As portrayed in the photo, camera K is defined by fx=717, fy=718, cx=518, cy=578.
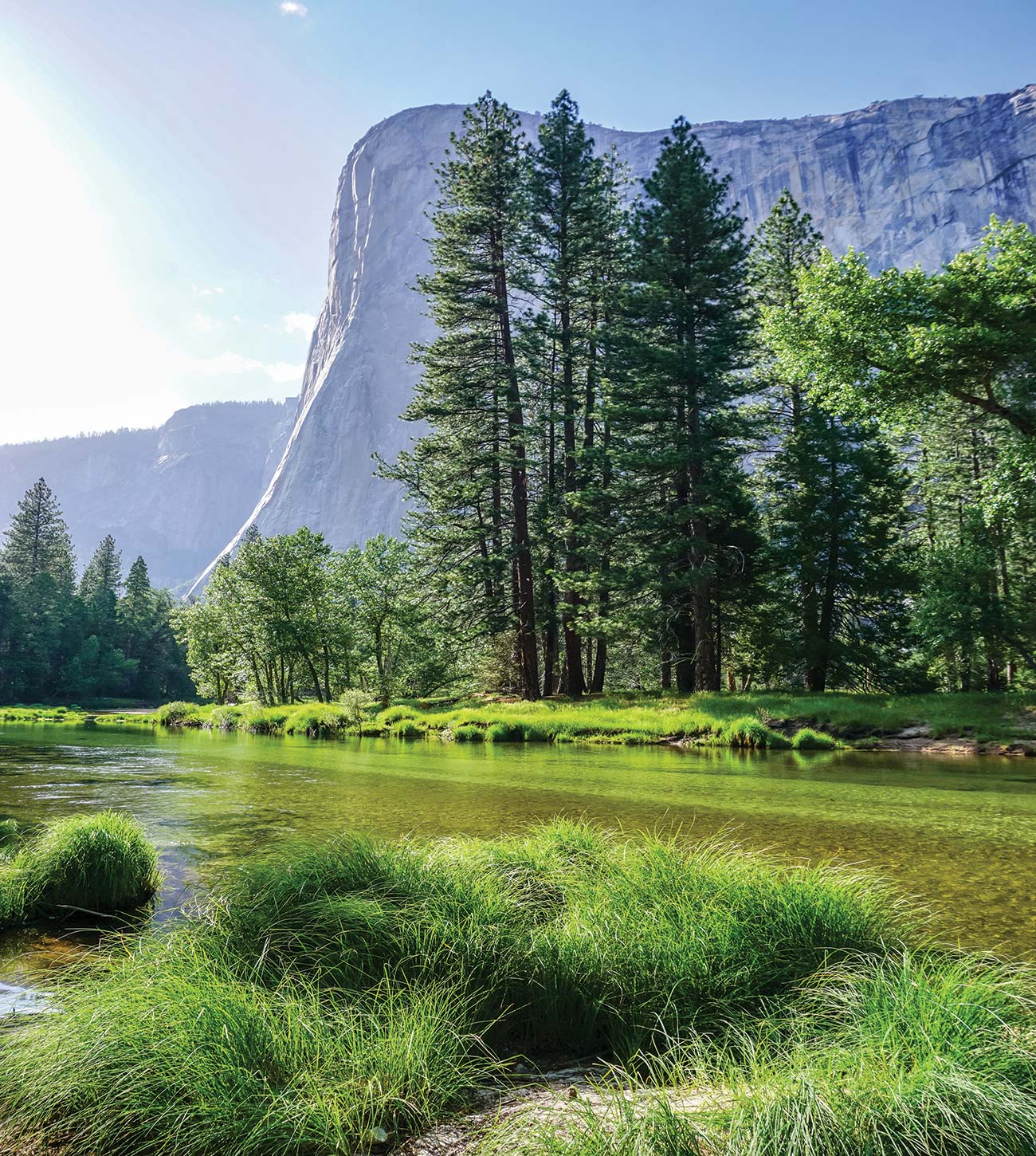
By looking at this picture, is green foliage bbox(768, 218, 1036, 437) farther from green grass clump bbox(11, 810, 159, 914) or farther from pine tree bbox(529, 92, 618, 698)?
green grass clump bbox(11, 810, 159, 914)

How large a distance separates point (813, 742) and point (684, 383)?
13.1 meters

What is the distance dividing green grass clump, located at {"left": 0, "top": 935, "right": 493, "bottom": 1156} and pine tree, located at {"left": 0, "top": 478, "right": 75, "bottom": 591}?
92.0m

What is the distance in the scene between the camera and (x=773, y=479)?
28.8 meters

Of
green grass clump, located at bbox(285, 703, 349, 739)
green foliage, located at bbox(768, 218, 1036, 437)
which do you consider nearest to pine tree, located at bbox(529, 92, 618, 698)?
green grass clump, located at bbox(285, 703, 349, 739)

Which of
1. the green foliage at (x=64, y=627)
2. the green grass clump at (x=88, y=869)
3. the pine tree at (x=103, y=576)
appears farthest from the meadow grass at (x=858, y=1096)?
the pine tree at (x=103, y=576)

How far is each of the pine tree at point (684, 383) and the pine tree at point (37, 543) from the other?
77911mm

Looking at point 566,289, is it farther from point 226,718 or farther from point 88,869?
point 88,869

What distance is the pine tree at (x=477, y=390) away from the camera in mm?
29609

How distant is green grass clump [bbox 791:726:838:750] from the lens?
19.3 meters

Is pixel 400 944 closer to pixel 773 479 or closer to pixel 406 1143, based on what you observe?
pixel 406 1143

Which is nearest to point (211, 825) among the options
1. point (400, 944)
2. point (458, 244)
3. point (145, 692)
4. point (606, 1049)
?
point (400, 944)

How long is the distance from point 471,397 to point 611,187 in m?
13.1

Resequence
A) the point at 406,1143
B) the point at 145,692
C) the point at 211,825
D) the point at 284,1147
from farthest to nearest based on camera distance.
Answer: the point at 145,692 → the point at 211,825 → the point at 406,1143 → the point at 284,1147

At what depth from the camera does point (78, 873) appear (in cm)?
595
